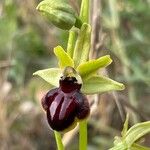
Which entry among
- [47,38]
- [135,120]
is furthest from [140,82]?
[47,38]

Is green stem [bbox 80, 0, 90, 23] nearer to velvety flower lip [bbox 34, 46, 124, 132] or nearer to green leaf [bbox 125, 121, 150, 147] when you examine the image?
velvety flower lip [bbox 34, 46, 124, 132]

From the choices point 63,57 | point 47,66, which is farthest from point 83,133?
point 47,66

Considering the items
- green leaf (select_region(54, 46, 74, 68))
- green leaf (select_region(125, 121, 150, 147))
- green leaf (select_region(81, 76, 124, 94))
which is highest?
green leaf (select_region(54, 46, 74, 68))

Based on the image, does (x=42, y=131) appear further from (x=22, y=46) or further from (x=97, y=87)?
(x=97, y=87)

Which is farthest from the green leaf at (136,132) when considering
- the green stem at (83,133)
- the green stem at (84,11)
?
the green stem at (84,11)

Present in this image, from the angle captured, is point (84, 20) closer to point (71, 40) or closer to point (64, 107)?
point (71, 40)

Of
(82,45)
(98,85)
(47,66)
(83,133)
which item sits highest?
(47,66)

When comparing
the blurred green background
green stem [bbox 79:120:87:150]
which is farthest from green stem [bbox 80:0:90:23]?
the blurred green background
